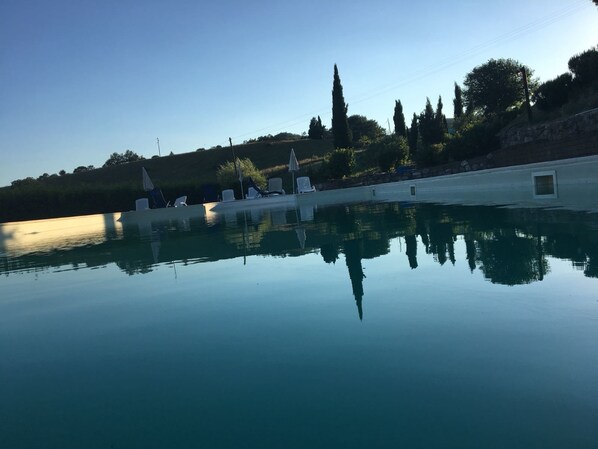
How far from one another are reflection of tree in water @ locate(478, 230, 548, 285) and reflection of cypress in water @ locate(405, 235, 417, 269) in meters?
0.75

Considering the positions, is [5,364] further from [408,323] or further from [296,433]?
[408,323]

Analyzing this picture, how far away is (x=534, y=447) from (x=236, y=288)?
353 cm

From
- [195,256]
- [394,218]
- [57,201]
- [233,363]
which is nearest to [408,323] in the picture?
[233,363]

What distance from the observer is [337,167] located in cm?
2652

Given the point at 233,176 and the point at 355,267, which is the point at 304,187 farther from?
the point at 355,267

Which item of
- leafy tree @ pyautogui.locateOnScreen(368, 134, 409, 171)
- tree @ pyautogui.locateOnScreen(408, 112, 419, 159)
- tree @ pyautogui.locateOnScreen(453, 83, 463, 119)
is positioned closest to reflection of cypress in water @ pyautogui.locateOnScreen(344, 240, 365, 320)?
leafy tree @ pyautogui.locateOnScreen(368, 134, 409, 171)

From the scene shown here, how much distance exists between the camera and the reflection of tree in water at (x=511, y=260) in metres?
4.23

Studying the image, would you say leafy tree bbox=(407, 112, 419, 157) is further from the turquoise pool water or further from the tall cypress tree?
the turquoise pool water

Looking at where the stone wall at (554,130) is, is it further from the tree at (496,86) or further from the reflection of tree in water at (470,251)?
the tree at (496,86)

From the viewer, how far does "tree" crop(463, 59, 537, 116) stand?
3083cm

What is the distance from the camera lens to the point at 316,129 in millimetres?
62031

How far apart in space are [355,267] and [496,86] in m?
30.6

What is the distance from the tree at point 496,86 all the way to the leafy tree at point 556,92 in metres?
12.3

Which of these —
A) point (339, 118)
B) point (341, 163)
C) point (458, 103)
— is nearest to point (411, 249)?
point (341, 163)
